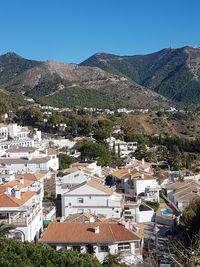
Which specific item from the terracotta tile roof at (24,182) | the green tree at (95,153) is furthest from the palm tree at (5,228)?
the green tree at (95,153)

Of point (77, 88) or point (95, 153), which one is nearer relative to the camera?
point (95, 153)

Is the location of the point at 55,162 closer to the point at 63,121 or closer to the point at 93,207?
the point at 93,207

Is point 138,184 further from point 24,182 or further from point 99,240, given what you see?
point 99,240

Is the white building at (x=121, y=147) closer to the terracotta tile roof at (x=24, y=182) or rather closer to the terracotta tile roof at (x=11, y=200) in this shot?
the terracotta tile roof at (x=24, y=182)

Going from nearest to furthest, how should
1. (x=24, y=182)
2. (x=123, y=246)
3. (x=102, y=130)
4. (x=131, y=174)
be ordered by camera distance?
(x=123, y=246), (x=24, y=182), (x=131, y=174), (x=102, y=130)

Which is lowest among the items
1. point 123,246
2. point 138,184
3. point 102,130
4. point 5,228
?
point 123,246

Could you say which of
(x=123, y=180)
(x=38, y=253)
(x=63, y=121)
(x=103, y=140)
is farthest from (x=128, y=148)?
(x=38, y=253)

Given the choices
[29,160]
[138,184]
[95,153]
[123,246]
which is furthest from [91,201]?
[95,153]
